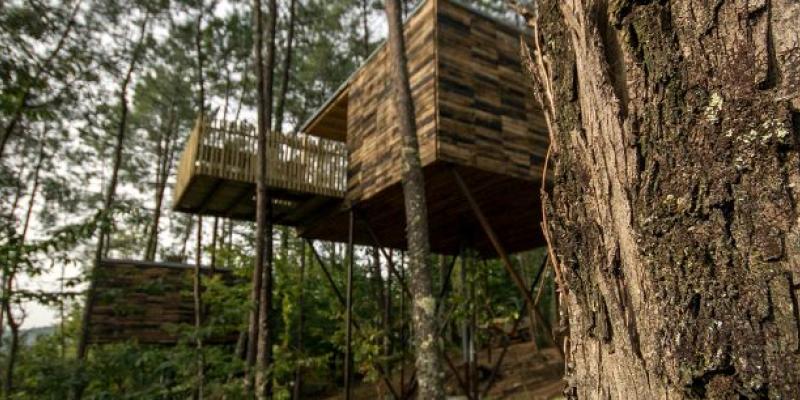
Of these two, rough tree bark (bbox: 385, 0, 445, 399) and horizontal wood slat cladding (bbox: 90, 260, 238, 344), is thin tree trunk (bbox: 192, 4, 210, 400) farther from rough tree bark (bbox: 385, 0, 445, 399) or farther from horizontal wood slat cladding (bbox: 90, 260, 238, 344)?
rough tree bark (bbox: 385, 0, 445, 399)

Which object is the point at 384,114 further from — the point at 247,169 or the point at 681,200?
the point at 681,200

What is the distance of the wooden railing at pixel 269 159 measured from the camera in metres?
8.95

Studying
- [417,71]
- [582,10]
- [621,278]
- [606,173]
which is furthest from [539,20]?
[417,71]

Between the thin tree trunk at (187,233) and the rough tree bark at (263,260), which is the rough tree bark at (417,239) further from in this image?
the thin tree trunk at (187,233)

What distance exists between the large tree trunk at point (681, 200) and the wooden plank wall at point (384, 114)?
244 inches

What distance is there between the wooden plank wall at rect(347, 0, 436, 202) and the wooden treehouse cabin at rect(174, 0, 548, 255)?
23mm

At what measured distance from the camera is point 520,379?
44.0 ft

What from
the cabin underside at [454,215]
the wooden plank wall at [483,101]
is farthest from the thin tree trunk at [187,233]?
the wooden plank wall at [483,101]

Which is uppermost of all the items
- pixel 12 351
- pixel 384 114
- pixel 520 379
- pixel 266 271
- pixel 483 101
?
pixel 384 114

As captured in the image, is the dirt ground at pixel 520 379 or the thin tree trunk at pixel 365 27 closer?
the dirt ground at pixel 520 379

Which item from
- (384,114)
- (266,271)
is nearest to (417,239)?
(384,114)

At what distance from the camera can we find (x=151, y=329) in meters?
14.6

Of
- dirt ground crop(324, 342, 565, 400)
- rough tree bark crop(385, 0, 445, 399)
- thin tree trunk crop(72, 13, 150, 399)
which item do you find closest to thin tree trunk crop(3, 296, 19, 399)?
thin tree trunk crop(72, 13, 150, 399)

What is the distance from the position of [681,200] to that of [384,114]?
27.5 ft
